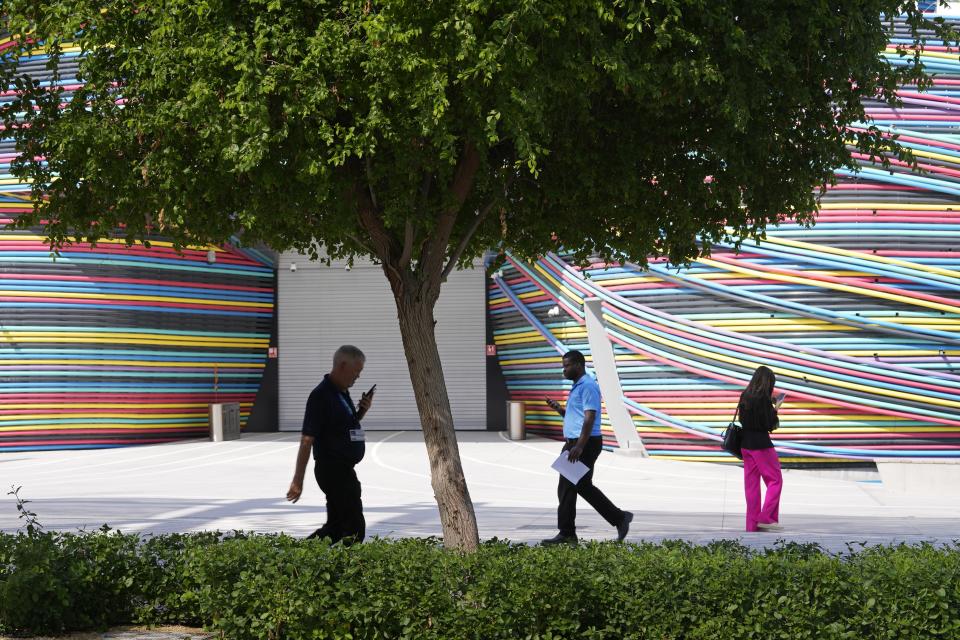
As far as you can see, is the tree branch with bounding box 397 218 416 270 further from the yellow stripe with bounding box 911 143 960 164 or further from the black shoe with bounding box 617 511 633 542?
the yellow stripe with bounding box 911 143 960 164

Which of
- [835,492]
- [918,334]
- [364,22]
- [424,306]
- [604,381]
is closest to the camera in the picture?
[364,22]

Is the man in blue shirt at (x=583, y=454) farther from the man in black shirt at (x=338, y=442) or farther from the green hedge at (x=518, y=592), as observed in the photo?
the green hedge at (x=518, y=592)

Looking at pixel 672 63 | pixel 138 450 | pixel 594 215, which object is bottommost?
pixel 138 450

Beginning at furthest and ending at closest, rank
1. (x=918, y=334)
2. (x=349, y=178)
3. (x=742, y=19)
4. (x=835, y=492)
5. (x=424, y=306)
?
(x=918, y=334)
(x=835, y=492)
(x=424, y=306)
(x=349, y=178)
(x=742, y=19)

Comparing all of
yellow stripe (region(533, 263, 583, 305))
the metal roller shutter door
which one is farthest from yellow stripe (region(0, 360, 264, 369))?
yellow stripe (region(533, 263, 583, 305))

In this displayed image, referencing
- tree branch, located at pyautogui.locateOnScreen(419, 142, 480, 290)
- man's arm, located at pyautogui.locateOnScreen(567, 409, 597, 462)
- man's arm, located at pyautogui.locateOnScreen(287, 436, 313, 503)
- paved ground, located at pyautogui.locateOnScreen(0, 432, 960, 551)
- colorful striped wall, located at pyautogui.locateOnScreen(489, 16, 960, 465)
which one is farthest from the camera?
colorful striped wall, located at pyautogui.locateOnScreen(489, 16, 960, 465)

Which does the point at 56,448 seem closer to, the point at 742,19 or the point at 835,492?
the point at 835,492

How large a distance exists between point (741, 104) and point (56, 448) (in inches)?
790

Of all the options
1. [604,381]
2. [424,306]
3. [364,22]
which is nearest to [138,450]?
[604,381]

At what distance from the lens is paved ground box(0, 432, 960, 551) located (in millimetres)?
10781

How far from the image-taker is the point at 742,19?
5.80 meters

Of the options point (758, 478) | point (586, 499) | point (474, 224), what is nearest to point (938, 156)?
point (758, 478)

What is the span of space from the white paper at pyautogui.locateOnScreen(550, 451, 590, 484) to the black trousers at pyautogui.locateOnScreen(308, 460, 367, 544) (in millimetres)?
2028

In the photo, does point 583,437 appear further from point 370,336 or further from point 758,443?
point 370,336
